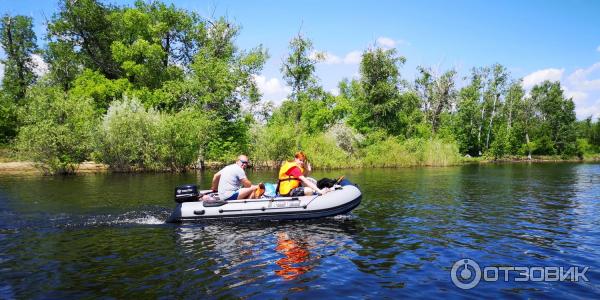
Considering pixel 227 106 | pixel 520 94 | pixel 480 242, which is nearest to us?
pixel 480 242

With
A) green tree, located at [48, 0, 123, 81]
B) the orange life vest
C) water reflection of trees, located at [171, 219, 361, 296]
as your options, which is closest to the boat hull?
water reflection of trees, located at [171, 219, 361, 296]

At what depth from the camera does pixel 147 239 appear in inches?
387

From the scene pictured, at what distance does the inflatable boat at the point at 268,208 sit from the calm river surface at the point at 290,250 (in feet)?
0.83

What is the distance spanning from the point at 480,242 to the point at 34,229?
10882mm

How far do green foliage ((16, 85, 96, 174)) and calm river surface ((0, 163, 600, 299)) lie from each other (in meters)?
13.6

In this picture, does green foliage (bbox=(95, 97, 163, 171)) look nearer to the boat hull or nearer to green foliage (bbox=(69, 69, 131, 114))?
green foliage (bbox=(69, 69, 131, 114))

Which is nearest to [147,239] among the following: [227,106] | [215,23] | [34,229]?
[34,229]

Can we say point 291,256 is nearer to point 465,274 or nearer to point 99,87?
point 465,274

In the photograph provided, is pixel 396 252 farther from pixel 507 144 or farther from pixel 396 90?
pixel 507 144

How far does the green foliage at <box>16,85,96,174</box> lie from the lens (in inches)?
1076
